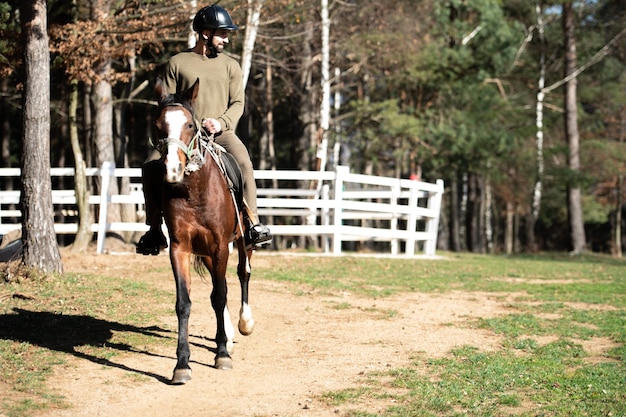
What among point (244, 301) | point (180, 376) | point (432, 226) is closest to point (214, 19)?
point (244, 301)

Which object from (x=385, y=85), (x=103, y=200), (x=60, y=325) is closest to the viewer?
(x=60, y=325)

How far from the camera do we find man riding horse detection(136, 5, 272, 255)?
891 centimetres

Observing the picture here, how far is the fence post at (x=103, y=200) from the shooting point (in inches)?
726

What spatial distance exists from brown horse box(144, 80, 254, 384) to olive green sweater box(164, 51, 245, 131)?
654 millimetres

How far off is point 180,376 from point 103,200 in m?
11.3

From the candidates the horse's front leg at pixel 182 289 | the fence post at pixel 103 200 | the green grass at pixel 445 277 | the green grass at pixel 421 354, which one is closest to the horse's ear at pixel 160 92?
the horse's front leg at pixel 182 289

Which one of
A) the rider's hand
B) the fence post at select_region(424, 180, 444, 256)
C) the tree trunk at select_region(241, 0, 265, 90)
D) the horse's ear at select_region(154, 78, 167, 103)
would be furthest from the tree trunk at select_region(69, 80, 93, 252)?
the horse's ear at select_region(154, 78, 167, 103)

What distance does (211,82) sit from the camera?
905 cm

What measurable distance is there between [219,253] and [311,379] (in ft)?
4.77

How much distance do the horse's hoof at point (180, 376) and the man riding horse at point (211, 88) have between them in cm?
155

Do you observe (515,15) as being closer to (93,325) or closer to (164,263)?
(164,263)

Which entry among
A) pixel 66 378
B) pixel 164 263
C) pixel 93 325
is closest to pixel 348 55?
pixel 164 263

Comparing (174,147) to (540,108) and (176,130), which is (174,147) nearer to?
(176,130)

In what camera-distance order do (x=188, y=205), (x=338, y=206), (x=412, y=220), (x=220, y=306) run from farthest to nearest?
(x=412, y=220)
(x=338, y=206)
(x=220, y=306)
(x=188, y=205)
